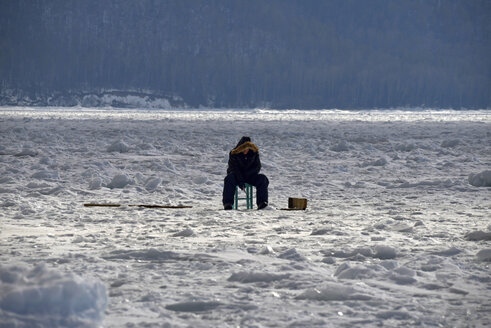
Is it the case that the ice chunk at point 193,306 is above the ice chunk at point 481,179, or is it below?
below

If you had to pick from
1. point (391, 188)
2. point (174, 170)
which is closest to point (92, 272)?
point (391, 188)

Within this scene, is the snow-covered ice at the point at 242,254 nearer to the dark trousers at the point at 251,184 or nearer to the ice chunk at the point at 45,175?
the ice chunk at the point at 45,175

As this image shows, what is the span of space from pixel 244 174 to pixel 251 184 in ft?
0.40

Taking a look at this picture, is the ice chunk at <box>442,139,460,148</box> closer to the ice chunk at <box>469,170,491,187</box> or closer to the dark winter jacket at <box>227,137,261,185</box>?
the ice chunk at <box>469,170,491,187</box>

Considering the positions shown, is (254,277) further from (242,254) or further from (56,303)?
(56,303)

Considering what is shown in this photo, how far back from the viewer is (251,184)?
7.80 metres

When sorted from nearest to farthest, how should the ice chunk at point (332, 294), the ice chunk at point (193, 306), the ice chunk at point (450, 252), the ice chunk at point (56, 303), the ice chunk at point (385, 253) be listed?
the ice chunk at point (56, 303) < the ice chunk at point (193, 306) < the ice chunk at point (332, 294) < the ice chunk at point (385, 253) < the ice chunk at point (450, 252)

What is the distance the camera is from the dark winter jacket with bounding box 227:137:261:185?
25.2 ft

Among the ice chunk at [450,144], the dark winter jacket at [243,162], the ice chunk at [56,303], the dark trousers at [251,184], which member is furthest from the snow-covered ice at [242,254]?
the ice chunk at [450,144]

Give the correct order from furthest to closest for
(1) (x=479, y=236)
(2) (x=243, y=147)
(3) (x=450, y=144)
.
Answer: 1. (3) (x=450, y=144)
2. (2) (x=243, y=147)
3. (1) (x=479, y=236)

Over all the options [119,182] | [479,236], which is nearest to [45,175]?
[119,182]

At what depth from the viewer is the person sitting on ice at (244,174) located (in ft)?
25.0

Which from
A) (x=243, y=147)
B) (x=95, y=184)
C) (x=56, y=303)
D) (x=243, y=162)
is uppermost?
(x=243, y=147)

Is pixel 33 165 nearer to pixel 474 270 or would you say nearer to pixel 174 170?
pixel 174 170
